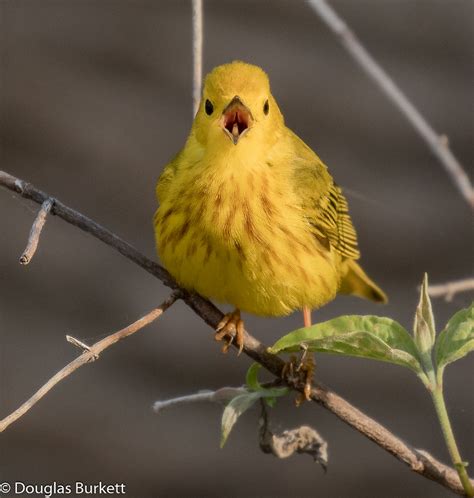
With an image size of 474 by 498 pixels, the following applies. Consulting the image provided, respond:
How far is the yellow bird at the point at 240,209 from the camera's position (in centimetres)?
Answer: 225

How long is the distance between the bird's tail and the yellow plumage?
0.63 m

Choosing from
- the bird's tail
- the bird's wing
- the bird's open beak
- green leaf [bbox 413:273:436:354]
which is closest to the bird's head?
the bird's open beak

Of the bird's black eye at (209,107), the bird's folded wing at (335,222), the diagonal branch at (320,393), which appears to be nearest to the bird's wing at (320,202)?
the bird's folded wing at (335,222)

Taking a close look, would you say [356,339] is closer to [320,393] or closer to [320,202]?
[320,393]

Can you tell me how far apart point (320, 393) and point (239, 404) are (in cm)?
15

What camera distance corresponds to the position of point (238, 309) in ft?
8.39

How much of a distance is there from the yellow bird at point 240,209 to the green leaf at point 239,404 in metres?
0.50

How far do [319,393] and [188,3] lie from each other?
9.87ft

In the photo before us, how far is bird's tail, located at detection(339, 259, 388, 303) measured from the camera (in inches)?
125

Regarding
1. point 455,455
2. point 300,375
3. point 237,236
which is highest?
point 237,236

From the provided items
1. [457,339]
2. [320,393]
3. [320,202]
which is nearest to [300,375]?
[320,393]

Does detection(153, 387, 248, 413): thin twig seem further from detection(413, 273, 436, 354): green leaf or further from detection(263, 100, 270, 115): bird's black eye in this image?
detection(263, 100, 270, 115): bird's black eye

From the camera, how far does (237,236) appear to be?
2289mm

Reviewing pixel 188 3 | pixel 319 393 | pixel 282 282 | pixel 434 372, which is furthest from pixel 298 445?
pixel 188 3
